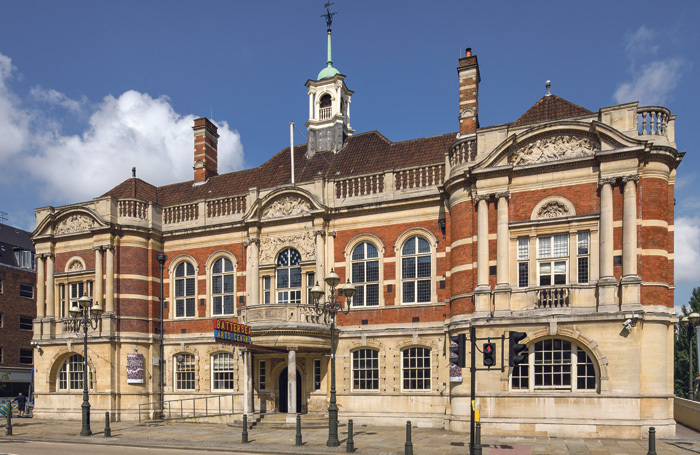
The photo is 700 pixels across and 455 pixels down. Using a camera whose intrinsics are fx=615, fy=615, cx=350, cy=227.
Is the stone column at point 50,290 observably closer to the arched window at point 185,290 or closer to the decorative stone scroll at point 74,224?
the decorative stone scroll at point 74,224

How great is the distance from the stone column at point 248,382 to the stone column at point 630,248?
14.8m

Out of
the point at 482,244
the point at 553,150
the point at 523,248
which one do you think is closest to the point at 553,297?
the point at 523,248

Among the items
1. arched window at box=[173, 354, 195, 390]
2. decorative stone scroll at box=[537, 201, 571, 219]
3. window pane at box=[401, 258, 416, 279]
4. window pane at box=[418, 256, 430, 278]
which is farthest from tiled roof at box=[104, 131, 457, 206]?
arched window at box=[173, 354, 195, 390]

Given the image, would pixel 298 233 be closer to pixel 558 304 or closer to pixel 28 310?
pixel 558 304

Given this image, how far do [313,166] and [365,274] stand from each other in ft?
26.0

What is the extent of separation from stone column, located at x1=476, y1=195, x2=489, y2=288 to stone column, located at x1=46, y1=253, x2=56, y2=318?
21.1 metres

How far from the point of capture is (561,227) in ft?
70.1

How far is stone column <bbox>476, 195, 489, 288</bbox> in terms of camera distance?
22.0m

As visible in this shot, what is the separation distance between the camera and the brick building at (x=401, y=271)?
20.1m

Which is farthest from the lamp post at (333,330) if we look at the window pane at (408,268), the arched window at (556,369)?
the arched window at (556,369)

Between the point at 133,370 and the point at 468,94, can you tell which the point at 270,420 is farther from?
the point at 468,94

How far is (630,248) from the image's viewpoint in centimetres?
1988

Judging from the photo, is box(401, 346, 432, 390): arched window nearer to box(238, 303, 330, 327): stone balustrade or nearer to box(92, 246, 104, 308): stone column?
box(238, 303, 330, 327): stone balustrade

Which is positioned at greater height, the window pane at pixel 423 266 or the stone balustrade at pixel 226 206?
the stone balustrade at pixel 226 206
